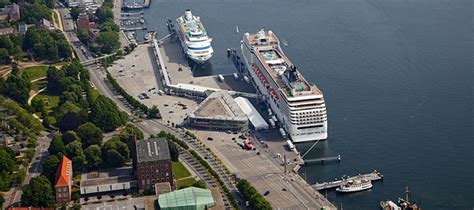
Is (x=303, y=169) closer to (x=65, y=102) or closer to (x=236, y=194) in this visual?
(x=236, y=194)

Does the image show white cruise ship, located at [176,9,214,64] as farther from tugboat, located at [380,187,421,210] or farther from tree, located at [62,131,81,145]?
tugboat, located at [380,187,421,210]

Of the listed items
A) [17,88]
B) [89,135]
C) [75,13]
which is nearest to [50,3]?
[75,13]

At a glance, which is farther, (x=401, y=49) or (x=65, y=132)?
(x=401, y=49)

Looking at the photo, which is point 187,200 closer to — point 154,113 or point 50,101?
point 154,113

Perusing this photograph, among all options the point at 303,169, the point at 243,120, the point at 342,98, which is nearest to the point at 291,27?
the point at 342,98

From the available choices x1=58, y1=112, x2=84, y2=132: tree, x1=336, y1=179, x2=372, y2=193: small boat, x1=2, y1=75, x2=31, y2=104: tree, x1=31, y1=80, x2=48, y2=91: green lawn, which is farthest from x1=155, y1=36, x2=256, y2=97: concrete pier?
x1=336, y1=179, x2=372, y2=193: small boat

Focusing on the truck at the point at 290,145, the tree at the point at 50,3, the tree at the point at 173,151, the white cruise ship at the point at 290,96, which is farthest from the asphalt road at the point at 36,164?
the tree at the point at 50,3
